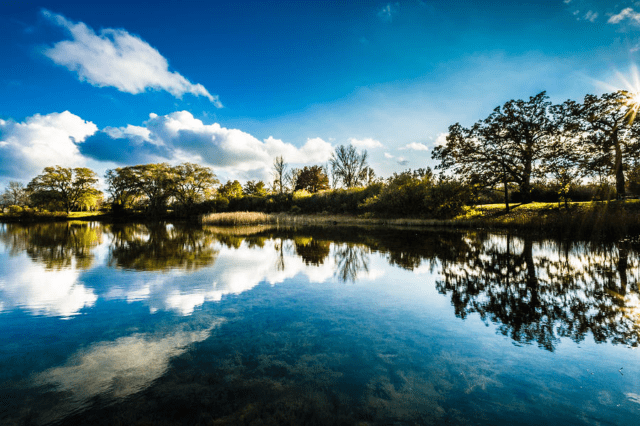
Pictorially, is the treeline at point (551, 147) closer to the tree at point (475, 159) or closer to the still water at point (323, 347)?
the tree at point (475, 159)

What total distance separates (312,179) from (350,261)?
49.2 meters

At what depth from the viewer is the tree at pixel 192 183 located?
Answer: 4928cm

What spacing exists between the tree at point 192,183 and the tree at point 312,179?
1758 cm

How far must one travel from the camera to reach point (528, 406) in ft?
8.71

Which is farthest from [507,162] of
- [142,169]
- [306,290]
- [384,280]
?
[142,169]

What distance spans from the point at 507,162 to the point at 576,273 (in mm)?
18573

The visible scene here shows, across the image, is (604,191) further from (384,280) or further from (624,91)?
(384,280)

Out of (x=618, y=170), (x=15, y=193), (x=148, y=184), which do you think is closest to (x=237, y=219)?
(x=148, y=184)

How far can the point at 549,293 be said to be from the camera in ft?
19.6

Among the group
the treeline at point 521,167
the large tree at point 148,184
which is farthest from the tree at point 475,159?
the large tree at point 148,184

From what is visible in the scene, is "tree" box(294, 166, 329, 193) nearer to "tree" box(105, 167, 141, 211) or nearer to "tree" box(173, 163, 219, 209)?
"tree" box(173, 163, 219, 209)

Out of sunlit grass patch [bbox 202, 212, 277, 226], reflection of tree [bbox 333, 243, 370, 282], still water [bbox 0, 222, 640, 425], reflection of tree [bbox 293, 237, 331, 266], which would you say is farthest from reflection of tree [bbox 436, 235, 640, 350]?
sunlit grass patch [bbox 202, 212, 277, 226]

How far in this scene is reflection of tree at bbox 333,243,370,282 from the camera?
8.09 m

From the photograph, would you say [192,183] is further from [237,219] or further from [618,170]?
[618,170]
